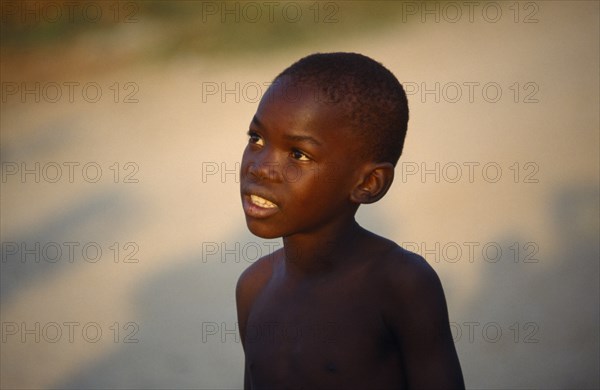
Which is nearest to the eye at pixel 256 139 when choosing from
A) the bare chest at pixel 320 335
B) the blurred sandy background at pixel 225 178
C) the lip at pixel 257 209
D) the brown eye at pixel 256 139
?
the brown eye at pixel 256 139

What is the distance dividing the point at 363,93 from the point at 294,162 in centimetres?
20

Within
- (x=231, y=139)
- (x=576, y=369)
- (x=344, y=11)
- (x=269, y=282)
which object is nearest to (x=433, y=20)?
(x=344, y=11)

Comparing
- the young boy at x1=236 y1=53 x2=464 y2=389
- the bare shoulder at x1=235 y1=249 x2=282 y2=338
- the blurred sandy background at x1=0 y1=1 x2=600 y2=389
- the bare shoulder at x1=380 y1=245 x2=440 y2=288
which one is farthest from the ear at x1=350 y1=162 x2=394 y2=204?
the blurred sandy background at x1=0 y1=1 x2=600 y2=389

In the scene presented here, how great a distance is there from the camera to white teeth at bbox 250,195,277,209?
1.88 meters

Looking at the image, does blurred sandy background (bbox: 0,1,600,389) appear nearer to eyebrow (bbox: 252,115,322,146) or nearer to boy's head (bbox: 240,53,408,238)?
boy's head (bbox: 240,53,408,238)

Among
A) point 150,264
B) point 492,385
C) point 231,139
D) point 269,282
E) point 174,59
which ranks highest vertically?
point 174,59

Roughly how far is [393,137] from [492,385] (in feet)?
7.58

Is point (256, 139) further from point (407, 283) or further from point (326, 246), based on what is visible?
point (407, 283)

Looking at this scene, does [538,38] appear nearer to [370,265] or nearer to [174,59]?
[174,59]

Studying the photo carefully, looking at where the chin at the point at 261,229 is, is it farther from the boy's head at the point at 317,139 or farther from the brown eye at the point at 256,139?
the brown eye at the point at 256,139

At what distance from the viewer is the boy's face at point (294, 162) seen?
184 centimetres

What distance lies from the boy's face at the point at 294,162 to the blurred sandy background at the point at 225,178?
2.23 m

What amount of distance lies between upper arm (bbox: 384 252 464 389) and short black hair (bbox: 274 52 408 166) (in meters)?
0.27

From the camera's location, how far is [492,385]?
154 inches
